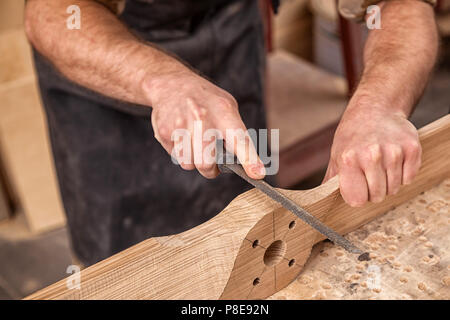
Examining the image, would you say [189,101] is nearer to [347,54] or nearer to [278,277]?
[278,277]

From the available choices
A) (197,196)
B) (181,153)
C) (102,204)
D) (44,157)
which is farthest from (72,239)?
(181,153)

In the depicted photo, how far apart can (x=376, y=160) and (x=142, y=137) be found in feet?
2.51

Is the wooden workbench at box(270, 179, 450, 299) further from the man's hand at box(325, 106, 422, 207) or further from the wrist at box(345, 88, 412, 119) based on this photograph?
the wrist at box(345, 88, 412, 119)

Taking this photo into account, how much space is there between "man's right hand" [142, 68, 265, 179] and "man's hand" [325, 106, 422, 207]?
0.49 feet

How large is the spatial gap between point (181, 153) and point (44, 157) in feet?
4.94

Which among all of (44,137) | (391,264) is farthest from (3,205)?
(391,264)

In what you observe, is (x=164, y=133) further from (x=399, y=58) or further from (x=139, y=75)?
(x=399, y=58)

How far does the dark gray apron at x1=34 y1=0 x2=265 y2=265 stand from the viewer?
1405 mm

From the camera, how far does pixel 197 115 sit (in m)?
0.87

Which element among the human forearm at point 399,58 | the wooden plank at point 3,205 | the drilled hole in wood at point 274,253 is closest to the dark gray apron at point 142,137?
the human forearm at point 399,58

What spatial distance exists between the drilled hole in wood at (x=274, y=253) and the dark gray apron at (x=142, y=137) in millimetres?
667

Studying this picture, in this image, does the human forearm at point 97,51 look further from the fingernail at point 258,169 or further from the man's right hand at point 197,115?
the fingernail at point 258,169

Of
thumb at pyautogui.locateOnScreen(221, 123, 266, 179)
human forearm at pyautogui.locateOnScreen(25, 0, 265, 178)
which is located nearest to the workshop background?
human forearm at pyautogui.locateOnScreen(25, 0, 265, 178)

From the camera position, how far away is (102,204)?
1.50 meters
